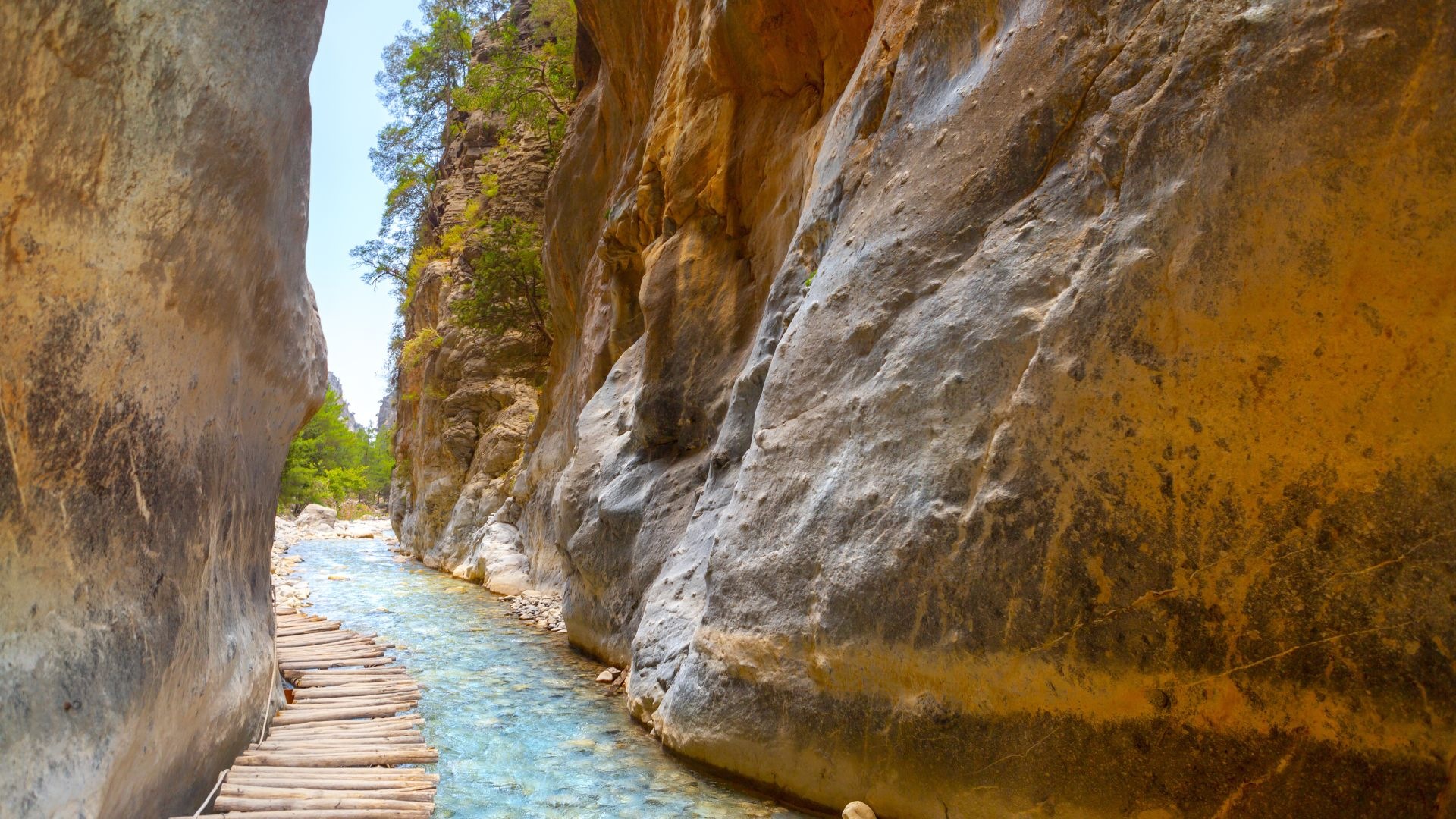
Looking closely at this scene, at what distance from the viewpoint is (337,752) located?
428cm

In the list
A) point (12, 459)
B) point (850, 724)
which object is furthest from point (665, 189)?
point (12, 459)

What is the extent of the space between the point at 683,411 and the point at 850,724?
4515 mm

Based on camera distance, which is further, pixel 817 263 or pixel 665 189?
pixel 665 189

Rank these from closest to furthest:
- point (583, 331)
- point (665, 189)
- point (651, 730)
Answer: point (651, 730) < point (665, 189) < point (583, 331)

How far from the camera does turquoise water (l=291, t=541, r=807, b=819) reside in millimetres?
4340

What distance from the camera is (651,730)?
18.2 ft

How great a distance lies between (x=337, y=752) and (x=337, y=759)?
0.10 meters

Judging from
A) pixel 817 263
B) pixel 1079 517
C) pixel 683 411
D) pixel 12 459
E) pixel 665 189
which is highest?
pixel 665 189

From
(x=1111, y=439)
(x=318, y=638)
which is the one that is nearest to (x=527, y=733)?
(x=318, y=638)

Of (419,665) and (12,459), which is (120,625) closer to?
Result: (12,459)

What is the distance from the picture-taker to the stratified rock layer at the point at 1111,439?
2736 mm

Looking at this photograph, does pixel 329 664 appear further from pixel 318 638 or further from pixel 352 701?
pixel 352 701

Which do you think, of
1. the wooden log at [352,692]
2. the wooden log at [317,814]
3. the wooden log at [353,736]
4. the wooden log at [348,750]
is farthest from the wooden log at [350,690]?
the wooden log at [317,814]

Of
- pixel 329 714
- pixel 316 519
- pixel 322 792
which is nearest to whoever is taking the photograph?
pixel 322 792
